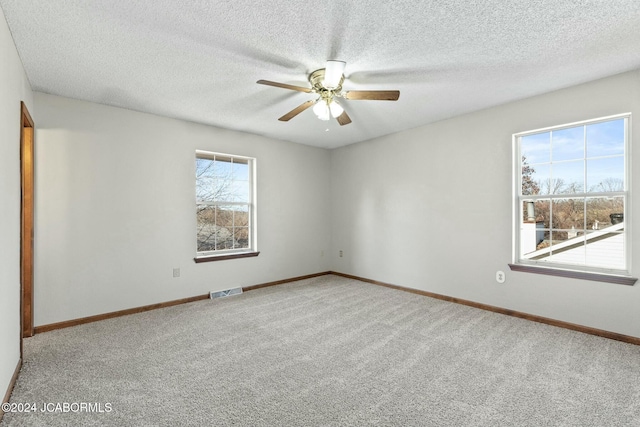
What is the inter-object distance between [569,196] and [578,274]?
2.70 ft

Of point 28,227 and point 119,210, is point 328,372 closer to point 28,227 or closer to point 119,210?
point 119,210

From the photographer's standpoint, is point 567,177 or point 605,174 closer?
point 605,174

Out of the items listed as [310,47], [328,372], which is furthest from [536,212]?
[310,47]

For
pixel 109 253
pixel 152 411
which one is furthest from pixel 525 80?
pixel 109 253

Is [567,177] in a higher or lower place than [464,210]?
higher

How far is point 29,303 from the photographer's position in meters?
3.00

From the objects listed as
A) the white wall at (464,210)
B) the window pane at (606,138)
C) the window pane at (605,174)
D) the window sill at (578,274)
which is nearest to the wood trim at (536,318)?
the white wall at (464,210)

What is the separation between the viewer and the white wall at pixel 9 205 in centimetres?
188

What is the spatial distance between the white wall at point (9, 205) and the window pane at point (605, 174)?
494 centimetres

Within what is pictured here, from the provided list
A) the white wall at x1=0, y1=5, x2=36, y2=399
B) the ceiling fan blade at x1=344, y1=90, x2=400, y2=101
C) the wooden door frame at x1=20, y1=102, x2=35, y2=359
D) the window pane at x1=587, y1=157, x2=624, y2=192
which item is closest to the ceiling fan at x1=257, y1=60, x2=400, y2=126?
the ceiling fan blade at x1=344, y1=90, x2=400, y2=101

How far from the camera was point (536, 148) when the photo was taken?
3.47 metres

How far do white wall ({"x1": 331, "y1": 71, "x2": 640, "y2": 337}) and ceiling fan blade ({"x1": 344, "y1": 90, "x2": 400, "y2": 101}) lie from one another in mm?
1927

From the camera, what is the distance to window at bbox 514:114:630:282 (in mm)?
2930

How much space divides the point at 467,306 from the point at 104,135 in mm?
4935
